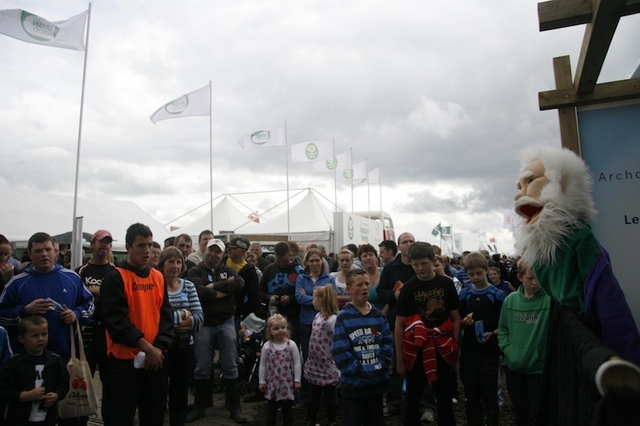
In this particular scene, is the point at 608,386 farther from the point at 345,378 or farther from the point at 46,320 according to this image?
the point at 46,320

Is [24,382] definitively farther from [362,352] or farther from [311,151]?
[311,151]

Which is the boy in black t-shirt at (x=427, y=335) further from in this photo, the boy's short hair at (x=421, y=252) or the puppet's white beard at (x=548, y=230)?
the puppet's white beard at (x=548, y=230)

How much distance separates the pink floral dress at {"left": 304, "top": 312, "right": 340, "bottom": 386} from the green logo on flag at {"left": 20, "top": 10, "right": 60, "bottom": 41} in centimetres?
869

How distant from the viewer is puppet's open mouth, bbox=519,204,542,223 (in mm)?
1925

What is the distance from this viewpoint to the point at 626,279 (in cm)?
252

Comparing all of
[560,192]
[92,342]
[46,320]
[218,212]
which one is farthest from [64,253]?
[218,212]

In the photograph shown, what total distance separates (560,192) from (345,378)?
222cm

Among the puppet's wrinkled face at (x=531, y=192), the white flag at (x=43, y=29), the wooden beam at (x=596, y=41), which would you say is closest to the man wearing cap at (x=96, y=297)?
the puppet's wrinkled face at (x=531, y=192)

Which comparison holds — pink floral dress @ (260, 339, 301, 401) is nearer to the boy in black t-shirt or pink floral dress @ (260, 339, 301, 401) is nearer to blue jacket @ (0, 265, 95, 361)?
the boy in black t-shirt

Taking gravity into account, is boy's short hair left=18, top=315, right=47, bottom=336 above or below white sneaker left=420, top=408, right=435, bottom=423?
above

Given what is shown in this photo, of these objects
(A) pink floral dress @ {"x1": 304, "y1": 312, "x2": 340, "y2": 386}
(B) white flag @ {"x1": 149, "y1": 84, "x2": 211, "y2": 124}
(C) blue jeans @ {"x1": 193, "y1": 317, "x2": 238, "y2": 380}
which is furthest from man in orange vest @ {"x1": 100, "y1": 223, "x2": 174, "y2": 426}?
(B) white flag @ {"x1": 149, "y1": 84, "x2": 211, "y2": 124}

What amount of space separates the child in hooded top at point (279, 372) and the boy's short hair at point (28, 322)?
6.30ft

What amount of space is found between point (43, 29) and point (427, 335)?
32.5 ft

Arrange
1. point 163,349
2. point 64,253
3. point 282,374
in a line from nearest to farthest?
1. point 163,349
2. point 282,374
3. point 64,253
